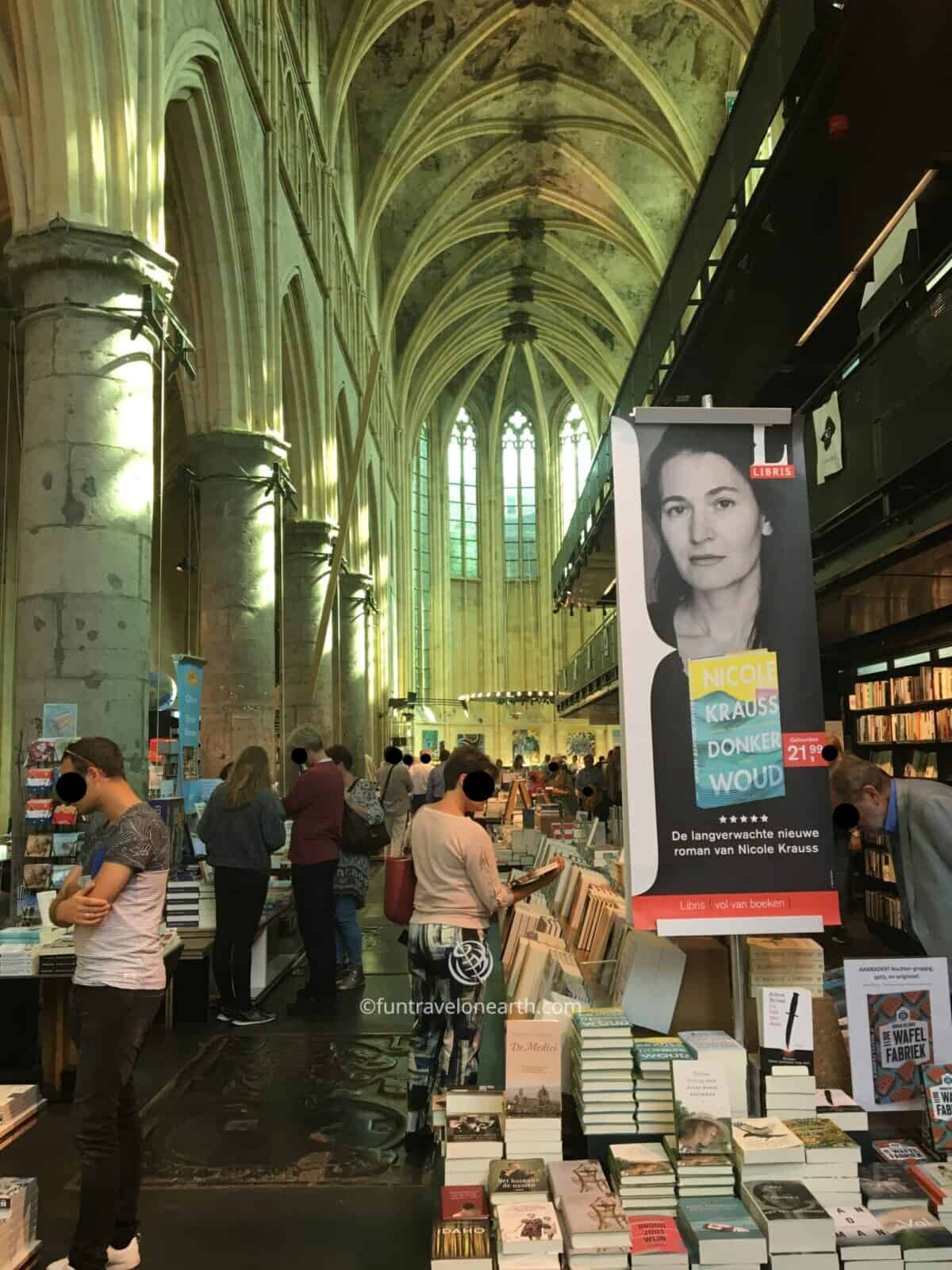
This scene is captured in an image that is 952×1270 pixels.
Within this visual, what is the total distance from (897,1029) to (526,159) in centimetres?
2736

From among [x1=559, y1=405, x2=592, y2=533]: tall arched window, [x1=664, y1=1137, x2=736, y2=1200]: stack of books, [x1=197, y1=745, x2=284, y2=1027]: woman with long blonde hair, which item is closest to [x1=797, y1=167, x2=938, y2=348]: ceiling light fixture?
[x1=197, y1=745, x2=284, y2=1027]: woman with long blonde hair

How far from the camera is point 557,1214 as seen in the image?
275cm

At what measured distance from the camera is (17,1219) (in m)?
3.07

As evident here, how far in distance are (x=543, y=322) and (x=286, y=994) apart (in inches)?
1222

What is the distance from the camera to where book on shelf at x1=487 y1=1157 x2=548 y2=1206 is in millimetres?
2803

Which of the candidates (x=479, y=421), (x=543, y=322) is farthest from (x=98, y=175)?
(x=479, y=421)

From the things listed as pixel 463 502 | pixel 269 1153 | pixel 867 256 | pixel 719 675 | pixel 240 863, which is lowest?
pixel 269 1153

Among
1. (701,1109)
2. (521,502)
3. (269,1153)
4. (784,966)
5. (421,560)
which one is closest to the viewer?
(701,1109)

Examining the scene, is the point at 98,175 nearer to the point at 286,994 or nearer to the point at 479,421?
the point at 286,994

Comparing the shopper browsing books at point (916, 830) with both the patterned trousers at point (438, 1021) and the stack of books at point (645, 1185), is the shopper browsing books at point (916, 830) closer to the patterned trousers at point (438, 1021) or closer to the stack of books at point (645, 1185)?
the stack of books at point (645, 1185)

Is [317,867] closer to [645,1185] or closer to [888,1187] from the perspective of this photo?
[645,1185]

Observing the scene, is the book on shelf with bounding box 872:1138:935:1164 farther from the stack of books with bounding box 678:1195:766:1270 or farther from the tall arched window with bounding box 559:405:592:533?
the tall arched window with bounding box 559:405:592:533

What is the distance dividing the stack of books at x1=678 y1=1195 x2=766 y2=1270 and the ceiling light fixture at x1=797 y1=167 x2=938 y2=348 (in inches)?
269

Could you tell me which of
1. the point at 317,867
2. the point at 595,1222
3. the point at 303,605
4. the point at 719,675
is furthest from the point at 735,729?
the point at 303,605
